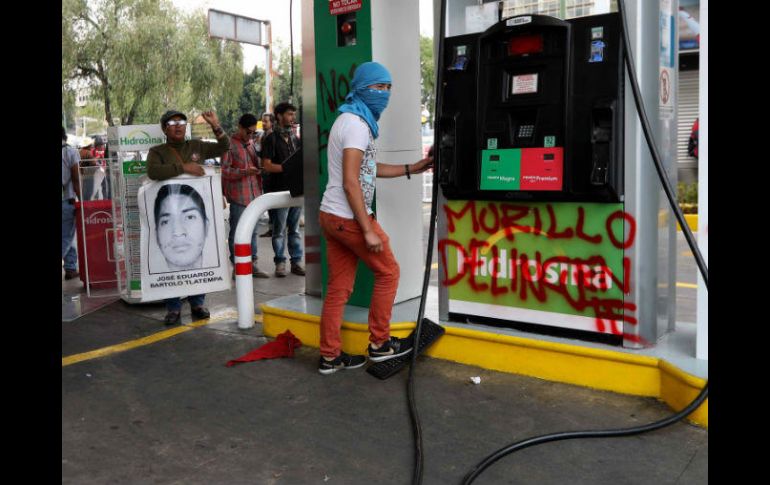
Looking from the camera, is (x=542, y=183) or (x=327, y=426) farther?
(x=542, y=183)

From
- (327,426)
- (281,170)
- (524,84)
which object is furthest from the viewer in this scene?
(281,170)

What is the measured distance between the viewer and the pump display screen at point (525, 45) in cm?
435

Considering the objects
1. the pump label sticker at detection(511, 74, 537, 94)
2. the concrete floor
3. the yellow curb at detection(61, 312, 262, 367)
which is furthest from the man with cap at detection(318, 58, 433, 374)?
the yellow curb at detection(61, 312, 262, 367)

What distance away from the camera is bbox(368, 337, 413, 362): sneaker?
4.74 metres

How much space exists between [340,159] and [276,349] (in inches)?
59.4

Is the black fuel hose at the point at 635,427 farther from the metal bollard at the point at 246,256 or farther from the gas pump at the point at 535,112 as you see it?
the metal bollard at the point at 246,256

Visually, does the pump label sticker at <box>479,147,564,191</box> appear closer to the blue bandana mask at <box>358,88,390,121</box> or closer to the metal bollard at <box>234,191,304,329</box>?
the blue bandana mask at <box>358,88,390,121</box>

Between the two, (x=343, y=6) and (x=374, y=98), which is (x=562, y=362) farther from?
(x=343, y=6)

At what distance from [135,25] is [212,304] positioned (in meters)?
23.1

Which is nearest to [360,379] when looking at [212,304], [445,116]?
[445,116]

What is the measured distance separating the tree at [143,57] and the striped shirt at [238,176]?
19.9 meters

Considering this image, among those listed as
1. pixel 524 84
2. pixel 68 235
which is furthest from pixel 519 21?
pixel 68 235

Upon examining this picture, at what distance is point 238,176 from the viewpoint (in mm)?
8141
